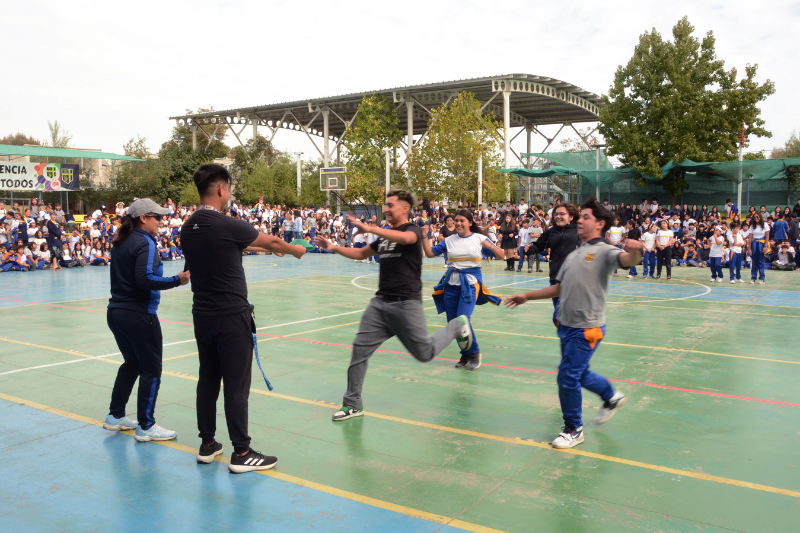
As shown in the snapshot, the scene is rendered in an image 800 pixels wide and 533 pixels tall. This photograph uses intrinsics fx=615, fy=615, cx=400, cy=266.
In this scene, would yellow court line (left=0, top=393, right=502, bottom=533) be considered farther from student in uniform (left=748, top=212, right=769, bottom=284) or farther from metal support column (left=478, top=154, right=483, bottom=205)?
metal support column (left=478, top=154, right=483, bottom=205)

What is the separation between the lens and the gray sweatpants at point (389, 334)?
543 cm

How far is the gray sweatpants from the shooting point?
5434 mm

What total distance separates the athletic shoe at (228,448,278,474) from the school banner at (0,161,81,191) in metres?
34.4

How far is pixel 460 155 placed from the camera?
38.7m

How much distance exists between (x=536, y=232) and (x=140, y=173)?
134 feet

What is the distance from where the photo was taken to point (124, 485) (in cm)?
422

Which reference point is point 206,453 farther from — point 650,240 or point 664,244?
point 650,240

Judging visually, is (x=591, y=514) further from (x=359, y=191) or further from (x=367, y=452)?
(x=359, y=191)

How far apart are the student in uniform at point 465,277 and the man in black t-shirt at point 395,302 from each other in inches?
77.3

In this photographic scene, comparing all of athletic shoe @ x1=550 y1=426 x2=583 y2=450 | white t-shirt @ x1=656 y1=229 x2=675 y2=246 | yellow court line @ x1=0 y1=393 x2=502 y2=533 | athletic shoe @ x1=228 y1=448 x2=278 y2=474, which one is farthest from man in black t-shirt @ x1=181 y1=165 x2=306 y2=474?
white t-shirt @ x1=656 y1=229 x2=675 y2=246

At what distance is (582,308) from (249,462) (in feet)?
9.14

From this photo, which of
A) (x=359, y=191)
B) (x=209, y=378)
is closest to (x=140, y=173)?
(x=359, y=191)

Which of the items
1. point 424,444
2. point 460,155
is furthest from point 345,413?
point 460,155

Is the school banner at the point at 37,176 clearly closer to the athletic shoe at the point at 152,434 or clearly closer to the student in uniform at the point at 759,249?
the athletic shoe at the point at 152,434
